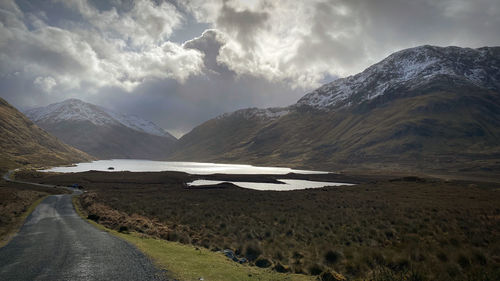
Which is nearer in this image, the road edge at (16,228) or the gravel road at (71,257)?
the gravel road at (71,257)

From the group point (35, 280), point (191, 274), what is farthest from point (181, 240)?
point (35, 280)

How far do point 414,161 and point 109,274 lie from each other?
204270 mm

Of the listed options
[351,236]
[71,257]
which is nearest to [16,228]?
[71,257]

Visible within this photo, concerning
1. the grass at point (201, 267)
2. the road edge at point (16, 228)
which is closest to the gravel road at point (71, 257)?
the road edge at point (16, 228)

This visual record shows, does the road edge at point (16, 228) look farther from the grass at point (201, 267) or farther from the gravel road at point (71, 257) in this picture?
the grass at point (201, 267)

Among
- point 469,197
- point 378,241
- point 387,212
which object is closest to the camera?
point 378,241

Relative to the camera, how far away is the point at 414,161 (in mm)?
181875

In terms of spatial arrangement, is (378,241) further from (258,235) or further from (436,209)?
(436,209)

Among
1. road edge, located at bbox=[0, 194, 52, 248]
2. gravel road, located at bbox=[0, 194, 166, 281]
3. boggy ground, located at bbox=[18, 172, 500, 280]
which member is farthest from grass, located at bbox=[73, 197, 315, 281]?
road edge, located at bbox=[0, 194, 52, 248]

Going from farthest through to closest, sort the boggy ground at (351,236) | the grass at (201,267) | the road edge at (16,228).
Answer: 1. the road edge at (16,228)
2. the boggy ground at (351,236)
3. the grass at (201,267)

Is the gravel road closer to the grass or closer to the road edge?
the road edge

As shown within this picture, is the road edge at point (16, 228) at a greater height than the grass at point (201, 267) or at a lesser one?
greater

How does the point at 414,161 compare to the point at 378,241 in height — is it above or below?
above

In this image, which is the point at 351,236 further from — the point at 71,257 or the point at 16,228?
the point at 16,228
